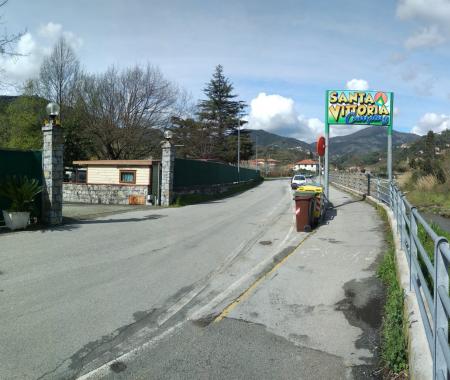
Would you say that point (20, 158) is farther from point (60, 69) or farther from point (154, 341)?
point (60, 69)

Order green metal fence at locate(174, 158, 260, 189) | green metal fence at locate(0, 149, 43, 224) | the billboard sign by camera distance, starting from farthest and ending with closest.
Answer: green metal fence at locate(174, 158, 260, 189)
the billboard sign
green metal fence at locate(0, 149, 43, 224)

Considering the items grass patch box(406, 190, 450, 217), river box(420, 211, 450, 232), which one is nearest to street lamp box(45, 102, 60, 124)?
river box(420, 211, 450, 232)

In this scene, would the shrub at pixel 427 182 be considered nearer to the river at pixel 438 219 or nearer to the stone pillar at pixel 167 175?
the river at pixel 438 219

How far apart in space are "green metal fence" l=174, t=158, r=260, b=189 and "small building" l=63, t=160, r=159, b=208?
1724mm

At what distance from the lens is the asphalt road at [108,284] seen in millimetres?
4543

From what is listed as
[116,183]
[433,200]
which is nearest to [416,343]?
[116,183]

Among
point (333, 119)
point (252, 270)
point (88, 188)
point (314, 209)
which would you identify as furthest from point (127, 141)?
point (252, 270)

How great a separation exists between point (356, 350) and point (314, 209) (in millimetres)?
8989

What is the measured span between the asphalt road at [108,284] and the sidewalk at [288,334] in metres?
0.36

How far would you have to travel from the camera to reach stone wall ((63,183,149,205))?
2281 centimetres

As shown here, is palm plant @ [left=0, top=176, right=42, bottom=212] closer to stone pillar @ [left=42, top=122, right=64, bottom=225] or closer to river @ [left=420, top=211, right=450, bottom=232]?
stone pillar @ [left=42, top=122, right=64, bottom=225]

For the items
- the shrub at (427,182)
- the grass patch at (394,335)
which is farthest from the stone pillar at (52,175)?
the shrub at (427,182)

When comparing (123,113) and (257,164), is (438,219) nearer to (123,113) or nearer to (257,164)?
(123,113)

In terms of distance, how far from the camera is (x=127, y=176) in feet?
77.4
